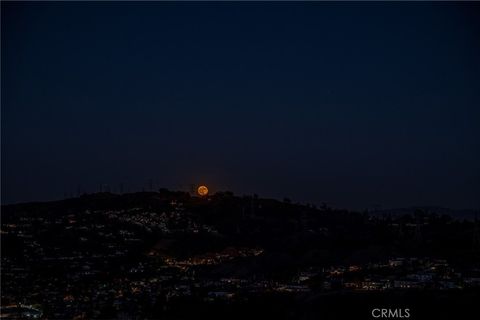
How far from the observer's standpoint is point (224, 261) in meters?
34.1

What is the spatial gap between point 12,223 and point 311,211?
1115 inches

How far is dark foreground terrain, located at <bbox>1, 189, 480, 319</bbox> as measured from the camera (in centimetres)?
1697

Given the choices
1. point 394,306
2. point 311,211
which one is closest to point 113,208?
point 311,211

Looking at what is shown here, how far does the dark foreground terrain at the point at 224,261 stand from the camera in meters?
17.0

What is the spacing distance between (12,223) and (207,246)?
33.2ft

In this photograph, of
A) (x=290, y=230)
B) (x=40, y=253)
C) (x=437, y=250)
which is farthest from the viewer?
(x=290, y=230)

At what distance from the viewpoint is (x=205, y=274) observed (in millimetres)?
29312

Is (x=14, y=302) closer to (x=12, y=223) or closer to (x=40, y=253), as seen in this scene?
(x=40, y=253)

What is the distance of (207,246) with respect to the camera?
39219 mm

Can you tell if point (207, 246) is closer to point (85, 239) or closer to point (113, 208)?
point (85, 239)

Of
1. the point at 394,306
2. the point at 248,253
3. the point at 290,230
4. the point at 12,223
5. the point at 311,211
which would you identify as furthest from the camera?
the point at 311,211

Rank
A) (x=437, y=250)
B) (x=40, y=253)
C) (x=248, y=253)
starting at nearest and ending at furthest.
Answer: (x=40, y=253)
(x=437, y=250)
(x=248, y=253)

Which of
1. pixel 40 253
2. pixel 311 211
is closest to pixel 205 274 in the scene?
pixel 40 253

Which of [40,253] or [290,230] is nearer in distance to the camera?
[40,253]
